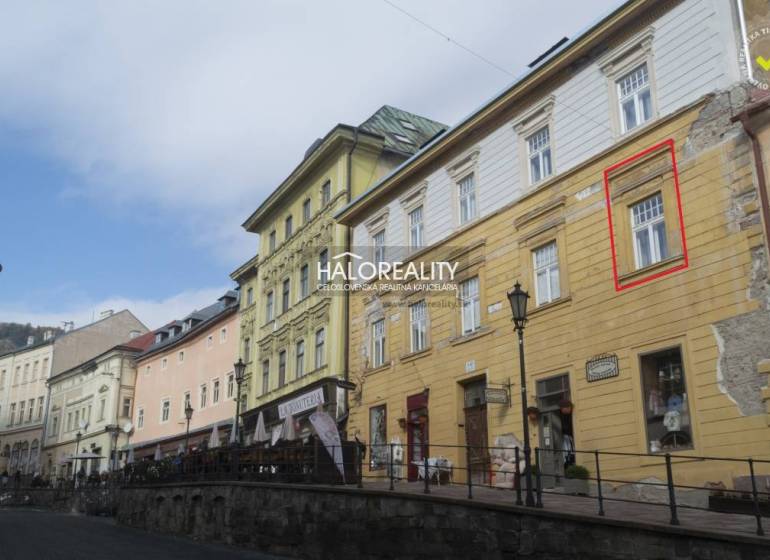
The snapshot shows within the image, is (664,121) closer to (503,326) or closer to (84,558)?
(503,326)

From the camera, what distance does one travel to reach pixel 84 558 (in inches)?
654

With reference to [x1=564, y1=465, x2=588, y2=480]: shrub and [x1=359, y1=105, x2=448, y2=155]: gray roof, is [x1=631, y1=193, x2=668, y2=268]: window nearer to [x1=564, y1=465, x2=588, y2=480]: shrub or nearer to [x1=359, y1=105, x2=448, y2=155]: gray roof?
[x1=564, y1=465, x2=588, y2=480]: shrub

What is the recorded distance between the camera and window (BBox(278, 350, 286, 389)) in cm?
3491

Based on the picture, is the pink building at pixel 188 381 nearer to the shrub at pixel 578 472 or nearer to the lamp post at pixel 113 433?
the lamp post at pixel 113 433

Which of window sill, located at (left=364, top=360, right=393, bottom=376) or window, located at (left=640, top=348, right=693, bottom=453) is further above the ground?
window sill, located at (left=364, top=360, right=393, bottom=376)

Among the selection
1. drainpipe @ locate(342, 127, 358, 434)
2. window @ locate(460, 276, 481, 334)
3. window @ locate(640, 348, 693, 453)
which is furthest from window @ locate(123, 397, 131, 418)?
window @ locate(640, 348, 693, 453)

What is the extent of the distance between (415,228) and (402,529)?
12.5 meters

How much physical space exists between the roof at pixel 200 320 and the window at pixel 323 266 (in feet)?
39.0

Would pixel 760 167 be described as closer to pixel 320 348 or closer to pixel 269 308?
pixel 320 348

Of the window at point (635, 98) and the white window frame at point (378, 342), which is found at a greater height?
the window at point (635, 98)

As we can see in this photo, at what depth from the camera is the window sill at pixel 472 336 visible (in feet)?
70.5

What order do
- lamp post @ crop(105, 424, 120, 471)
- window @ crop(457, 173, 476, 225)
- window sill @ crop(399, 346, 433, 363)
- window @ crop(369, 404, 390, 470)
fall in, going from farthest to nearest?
lamp post @ crop(105, 424, 120, 471), window @ crop(369, 404, 390, 470), window sill @ crop(399, 346, 433, 363), window @ crop(457, 173, 476, 225)

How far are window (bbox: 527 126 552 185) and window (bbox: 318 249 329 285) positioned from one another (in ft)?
39.0

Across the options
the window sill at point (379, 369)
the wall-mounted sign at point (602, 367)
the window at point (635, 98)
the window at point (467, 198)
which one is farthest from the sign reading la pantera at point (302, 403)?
the window at point (635, 98)
